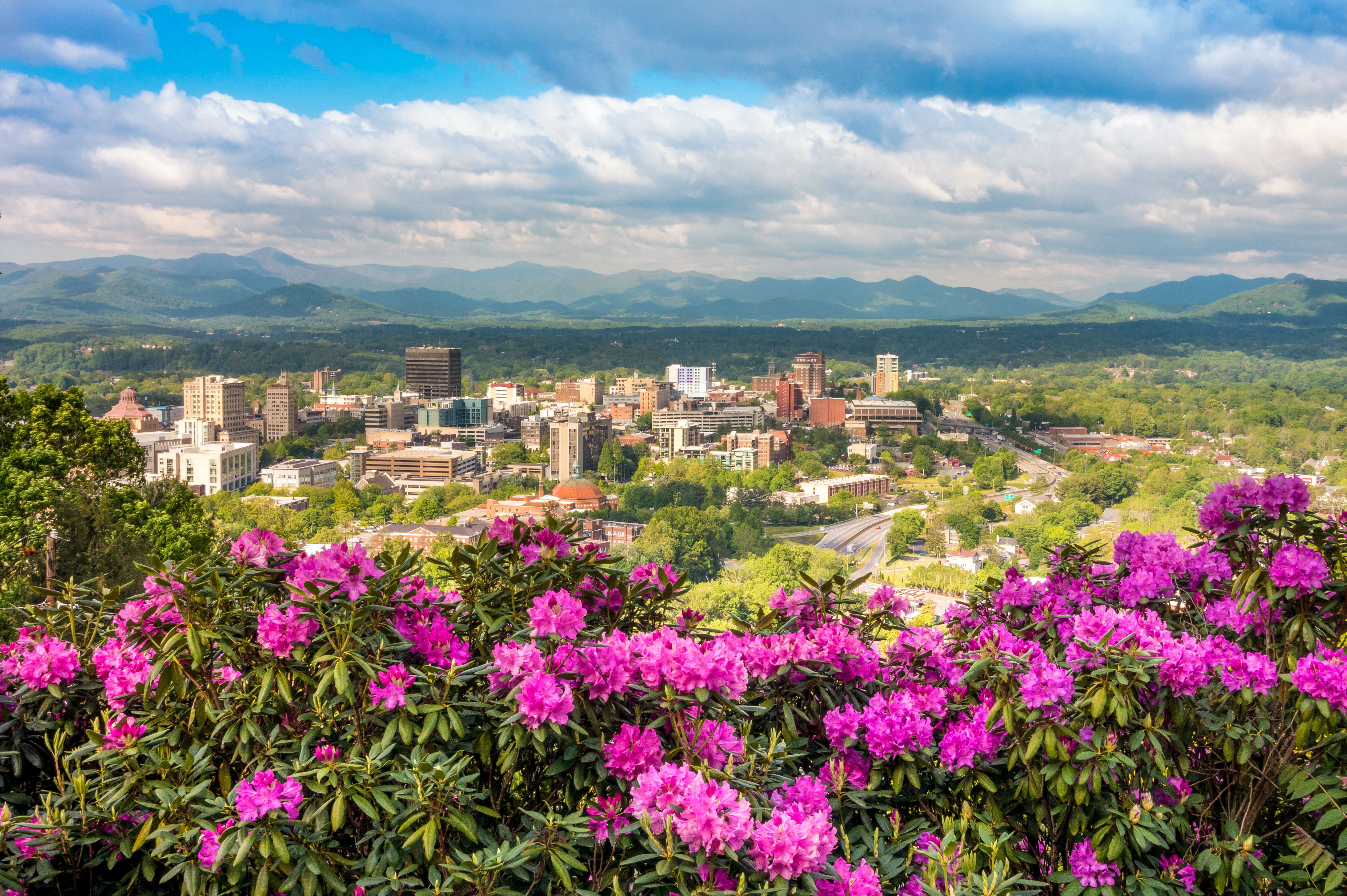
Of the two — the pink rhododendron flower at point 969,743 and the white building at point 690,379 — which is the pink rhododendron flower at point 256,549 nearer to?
the pink rhododendron flower at point 969,743

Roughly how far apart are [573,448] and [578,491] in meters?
7.33

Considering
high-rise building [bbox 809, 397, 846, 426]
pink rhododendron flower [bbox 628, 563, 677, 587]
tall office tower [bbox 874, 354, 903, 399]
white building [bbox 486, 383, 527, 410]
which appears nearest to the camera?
pink rhododendron flower [bbox 628, 563, 677, 587]

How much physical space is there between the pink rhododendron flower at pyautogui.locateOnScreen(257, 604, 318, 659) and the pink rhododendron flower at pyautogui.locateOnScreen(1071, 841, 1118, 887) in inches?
44.0

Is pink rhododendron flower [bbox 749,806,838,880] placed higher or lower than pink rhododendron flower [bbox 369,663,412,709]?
lower

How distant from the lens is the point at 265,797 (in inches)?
46.9

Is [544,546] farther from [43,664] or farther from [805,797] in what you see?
[43,664]

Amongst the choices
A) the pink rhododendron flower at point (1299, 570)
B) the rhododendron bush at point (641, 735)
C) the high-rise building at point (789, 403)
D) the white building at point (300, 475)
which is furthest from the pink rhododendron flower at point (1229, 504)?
the high-rise building at point (789, 403)

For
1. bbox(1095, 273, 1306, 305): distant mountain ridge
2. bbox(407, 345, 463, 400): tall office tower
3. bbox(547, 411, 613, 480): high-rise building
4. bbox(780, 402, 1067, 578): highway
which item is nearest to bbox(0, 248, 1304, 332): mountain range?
bbox(1095, 273, 1306, 305): distant mountain ridge

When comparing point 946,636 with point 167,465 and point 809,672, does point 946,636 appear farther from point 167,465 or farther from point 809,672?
point 167,465

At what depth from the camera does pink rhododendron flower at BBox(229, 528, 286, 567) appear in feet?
4.86

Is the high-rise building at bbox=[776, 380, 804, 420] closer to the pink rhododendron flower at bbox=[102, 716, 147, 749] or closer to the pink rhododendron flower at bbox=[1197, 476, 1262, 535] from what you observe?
the pink rhododendron flower at bbox=[1197, 476, 1262, 535]

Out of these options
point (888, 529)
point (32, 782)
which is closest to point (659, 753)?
point (32, 782)

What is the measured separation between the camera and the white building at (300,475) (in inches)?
1116

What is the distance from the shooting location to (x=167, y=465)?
27047mm
